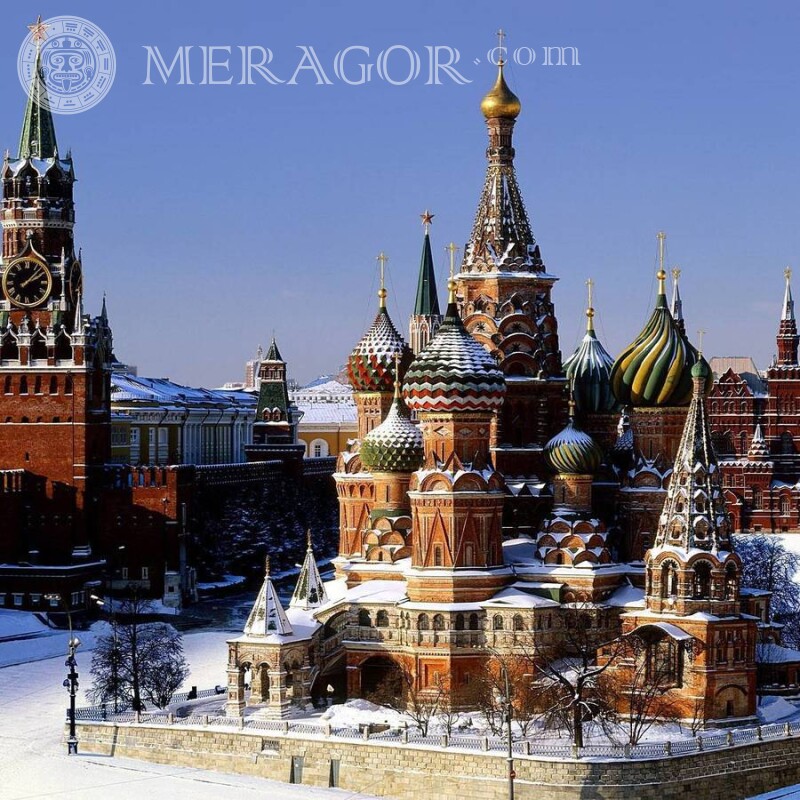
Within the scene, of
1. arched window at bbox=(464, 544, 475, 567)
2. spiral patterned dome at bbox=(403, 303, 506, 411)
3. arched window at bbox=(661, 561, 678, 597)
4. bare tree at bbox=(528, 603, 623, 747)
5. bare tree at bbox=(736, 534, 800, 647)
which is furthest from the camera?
bare tree at bbox=(736, 534, 800, 647)

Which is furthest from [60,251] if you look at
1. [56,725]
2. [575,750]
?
[575,750]

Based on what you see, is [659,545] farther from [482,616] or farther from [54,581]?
[54,581]

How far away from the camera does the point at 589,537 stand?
160ft

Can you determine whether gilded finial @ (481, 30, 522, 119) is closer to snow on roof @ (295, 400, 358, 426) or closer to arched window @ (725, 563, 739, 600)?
arched window @ (725, 563, 739, 600)

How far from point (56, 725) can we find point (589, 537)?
1402 cm

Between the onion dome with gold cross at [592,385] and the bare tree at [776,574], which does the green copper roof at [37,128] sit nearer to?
the onion dome with gold cross at [592,385]

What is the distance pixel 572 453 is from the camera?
1981 inches

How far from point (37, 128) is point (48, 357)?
332 inches

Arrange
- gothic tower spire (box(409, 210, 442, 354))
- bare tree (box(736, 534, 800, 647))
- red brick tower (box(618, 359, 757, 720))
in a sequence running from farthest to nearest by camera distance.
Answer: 1. gothic tower spire (box(409, 210, 442, 354))
2. bare tree (box(736, 534, 800, 647))
3. red brick tower (box(618, 359, 757, 720))

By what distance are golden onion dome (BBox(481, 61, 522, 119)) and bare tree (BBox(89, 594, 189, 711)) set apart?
16.9 metres

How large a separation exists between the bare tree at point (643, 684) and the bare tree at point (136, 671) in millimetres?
11070

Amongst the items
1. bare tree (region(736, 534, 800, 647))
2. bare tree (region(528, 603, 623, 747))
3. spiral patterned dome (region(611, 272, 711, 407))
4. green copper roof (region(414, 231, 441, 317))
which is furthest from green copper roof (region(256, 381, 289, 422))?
bare tree (region(528, 603, 623, 747))

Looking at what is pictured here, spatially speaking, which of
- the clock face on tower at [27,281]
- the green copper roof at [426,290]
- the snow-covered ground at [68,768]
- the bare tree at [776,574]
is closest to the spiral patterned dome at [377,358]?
the snow-covered ground at [68,768]

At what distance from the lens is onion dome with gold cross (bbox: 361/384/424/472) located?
170 feet
